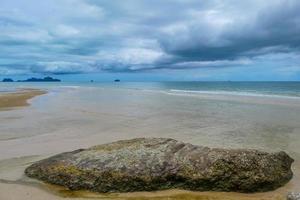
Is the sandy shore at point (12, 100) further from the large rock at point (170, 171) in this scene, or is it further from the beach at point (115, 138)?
the large rock at point (170, 171)

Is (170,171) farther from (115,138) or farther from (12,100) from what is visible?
(12,100)

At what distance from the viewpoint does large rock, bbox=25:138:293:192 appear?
23.4 feet

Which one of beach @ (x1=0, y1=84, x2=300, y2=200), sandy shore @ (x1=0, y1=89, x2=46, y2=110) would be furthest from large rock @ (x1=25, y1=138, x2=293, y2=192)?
sandy shore @ (x1=0, y1=89, x2=46, y2=110)

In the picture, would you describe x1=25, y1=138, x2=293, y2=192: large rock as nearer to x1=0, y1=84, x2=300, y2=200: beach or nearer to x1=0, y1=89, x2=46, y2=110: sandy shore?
x1=0, y1=84, x2=300, y2=200: beach

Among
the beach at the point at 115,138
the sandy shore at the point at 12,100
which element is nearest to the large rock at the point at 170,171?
the beach at the point at 115,138

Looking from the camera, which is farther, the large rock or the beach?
the large rock

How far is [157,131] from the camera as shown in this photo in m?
15.4

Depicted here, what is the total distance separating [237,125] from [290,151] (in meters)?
Result: 6.32

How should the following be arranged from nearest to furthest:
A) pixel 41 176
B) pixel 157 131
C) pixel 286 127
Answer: pixel 41 176, pixel 157 131, pixel 286 127

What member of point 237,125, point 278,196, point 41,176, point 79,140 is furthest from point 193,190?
point 237,125

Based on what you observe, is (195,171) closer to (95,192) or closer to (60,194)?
(95,192)

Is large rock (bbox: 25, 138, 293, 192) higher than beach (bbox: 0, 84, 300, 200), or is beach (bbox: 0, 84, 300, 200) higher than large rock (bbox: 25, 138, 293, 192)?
large rock (bbox: 25, 138, 293, 192)

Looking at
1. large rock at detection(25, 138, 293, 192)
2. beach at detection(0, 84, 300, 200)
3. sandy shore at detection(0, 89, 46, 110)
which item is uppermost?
large rock at detection(25, 138, 293, 192)

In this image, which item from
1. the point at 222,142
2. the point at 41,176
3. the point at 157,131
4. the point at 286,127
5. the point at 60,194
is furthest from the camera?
the point at 286,127
